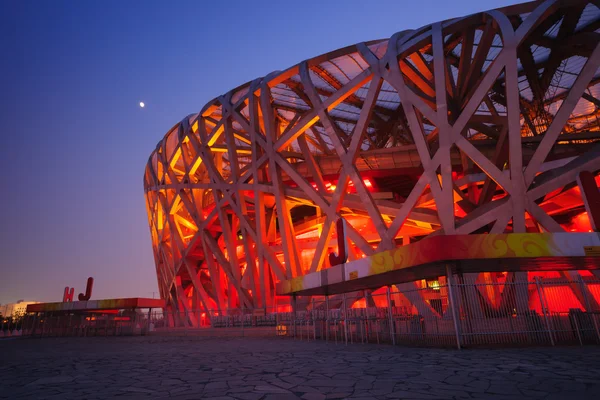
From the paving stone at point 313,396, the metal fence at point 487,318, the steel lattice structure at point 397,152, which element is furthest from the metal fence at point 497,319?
the paving stone at point 313,396

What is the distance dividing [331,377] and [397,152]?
77.8ft

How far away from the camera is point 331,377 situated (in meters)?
6.09

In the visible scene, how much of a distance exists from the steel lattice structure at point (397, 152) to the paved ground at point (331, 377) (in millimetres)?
10647

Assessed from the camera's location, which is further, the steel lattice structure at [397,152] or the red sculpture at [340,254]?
the steel lattice structure at [397,152]

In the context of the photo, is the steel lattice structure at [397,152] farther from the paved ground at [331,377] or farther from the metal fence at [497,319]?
the paved ground at [331,377]

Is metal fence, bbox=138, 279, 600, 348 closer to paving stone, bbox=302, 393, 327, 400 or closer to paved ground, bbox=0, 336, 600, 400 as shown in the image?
paved ground, bbox=0, 336, 600, 400

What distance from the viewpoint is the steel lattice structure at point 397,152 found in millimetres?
17391

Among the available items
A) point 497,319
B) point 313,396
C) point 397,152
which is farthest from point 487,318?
point 397,152

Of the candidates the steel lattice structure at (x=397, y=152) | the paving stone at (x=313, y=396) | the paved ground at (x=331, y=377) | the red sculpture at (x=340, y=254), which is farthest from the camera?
the steel lattice structure at (x=397, y=152)

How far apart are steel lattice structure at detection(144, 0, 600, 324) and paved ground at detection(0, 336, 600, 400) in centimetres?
1065

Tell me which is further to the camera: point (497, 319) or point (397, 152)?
point (397, 152)

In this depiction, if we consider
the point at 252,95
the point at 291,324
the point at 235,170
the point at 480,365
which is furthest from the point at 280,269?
the point at 480,365

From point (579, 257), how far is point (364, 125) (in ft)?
41.2

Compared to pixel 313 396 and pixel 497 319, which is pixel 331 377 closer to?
pixel 313 396
